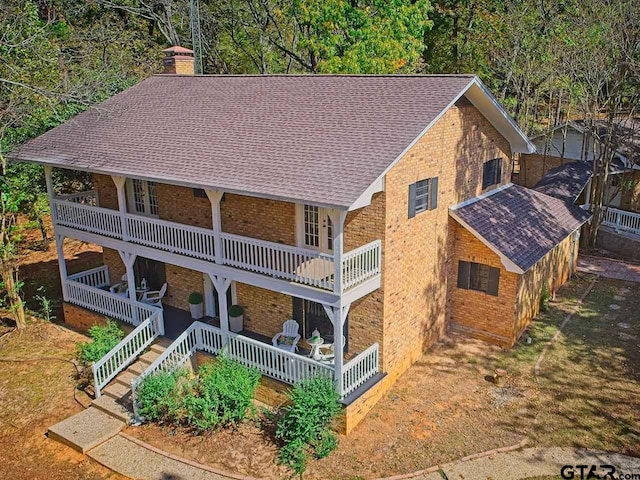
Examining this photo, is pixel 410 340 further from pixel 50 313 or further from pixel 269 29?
pixel 269 29

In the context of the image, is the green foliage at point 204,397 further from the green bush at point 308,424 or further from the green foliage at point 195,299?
the green foliage at point 195,299

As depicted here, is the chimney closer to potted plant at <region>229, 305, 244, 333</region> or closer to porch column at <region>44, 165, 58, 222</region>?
porch column at <region>44, 165, 58, 222</region>

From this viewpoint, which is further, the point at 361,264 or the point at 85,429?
the point at 85,429

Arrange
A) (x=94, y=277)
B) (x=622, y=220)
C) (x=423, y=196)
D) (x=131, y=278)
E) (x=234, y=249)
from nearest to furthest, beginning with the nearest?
1. (x=234, y=249)
2. (x=423, y=196)
3. (x=131, y=278)
4. (x=94, y=277)
5. (x=622, y=220)

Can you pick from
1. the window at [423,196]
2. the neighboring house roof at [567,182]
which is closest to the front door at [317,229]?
the window at [423,196]

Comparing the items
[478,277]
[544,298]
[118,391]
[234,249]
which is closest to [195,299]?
[118,391]

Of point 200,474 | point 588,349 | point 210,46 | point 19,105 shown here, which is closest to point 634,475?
point 588,349

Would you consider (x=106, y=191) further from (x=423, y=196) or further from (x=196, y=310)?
(x=423, y=196)
